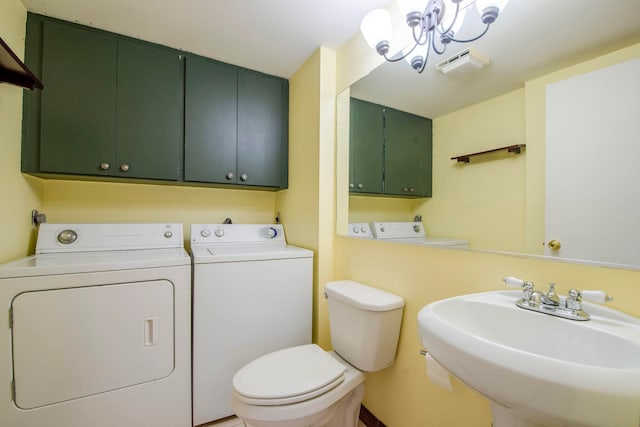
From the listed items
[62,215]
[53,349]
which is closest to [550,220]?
→ [53,349]

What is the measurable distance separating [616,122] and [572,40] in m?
0.31

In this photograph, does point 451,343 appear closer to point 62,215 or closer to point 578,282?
point 578,282

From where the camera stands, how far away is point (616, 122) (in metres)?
0.74

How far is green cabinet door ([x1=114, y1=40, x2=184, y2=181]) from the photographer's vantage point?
1.64 m

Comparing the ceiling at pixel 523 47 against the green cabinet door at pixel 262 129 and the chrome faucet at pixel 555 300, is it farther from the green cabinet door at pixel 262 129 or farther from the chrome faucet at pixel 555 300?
the green cabinet door at pixel 262 129

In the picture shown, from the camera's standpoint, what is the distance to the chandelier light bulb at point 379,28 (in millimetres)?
1291

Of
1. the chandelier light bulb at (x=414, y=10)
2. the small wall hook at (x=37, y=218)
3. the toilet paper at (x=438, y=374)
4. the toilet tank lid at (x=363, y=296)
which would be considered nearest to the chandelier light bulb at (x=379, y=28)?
the chandelier light bulb at (x=414, y=10)

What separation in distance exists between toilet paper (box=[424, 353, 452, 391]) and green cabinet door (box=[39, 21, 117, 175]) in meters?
1.97

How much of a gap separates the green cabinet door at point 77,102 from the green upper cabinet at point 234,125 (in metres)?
0.43

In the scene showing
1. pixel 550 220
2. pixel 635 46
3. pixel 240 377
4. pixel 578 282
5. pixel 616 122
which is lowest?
pixel 240 377

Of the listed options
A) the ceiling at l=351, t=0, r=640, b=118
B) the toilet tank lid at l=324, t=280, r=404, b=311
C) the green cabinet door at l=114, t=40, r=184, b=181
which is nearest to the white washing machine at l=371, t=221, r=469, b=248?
the toilet tank lid at l=324, t=280, r=404, b=311

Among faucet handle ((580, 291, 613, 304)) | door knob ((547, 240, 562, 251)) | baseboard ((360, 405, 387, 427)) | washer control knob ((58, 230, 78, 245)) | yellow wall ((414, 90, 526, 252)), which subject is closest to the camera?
faucet handle ((580, 291, 613, 304))

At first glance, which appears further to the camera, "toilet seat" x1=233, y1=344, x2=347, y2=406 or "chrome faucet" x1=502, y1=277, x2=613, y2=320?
"toilet seat" x1=233, y1=344, x2=347, y2=406

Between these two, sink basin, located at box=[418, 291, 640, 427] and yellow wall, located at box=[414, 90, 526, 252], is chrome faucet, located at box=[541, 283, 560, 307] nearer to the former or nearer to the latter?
sink basin, located at box=[418, 291, 640, 427]
